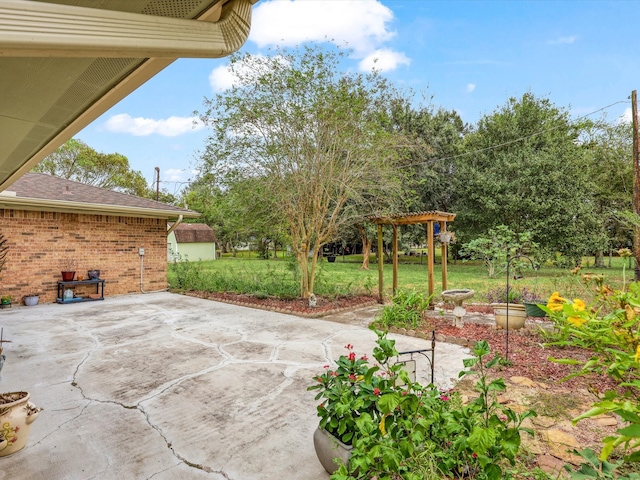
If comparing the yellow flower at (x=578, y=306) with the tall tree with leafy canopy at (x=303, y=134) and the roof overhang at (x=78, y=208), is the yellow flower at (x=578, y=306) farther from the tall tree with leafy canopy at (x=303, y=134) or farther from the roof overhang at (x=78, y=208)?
the roof overhang at (x=78, y=208)

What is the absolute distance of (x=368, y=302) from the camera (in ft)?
26.9

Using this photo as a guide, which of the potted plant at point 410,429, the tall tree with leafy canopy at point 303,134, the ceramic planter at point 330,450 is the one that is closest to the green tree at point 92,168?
the tall tree with leafy canopy at point 303,134

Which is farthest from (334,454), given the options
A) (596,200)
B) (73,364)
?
(596,200)

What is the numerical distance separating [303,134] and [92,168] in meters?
21.5

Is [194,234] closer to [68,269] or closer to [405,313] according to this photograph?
[68,269]

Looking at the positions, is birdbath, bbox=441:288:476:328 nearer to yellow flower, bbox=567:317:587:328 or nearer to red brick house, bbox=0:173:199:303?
yellow flower, bbox=567:317:587:328

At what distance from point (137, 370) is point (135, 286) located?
6.81 meters

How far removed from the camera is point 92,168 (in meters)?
22.7

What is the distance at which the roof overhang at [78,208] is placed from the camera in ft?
24.9

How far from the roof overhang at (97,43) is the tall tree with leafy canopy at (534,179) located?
47.6 feet

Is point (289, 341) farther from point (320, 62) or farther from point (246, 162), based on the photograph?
point (320, 62)

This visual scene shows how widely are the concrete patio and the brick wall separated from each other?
200 cm

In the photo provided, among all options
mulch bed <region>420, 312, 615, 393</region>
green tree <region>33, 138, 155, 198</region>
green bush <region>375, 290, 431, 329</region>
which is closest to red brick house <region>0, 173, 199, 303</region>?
green bush <region>375, 290, 431, 329</region>

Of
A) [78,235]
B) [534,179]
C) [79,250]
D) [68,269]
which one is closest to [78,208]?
[78,235]
